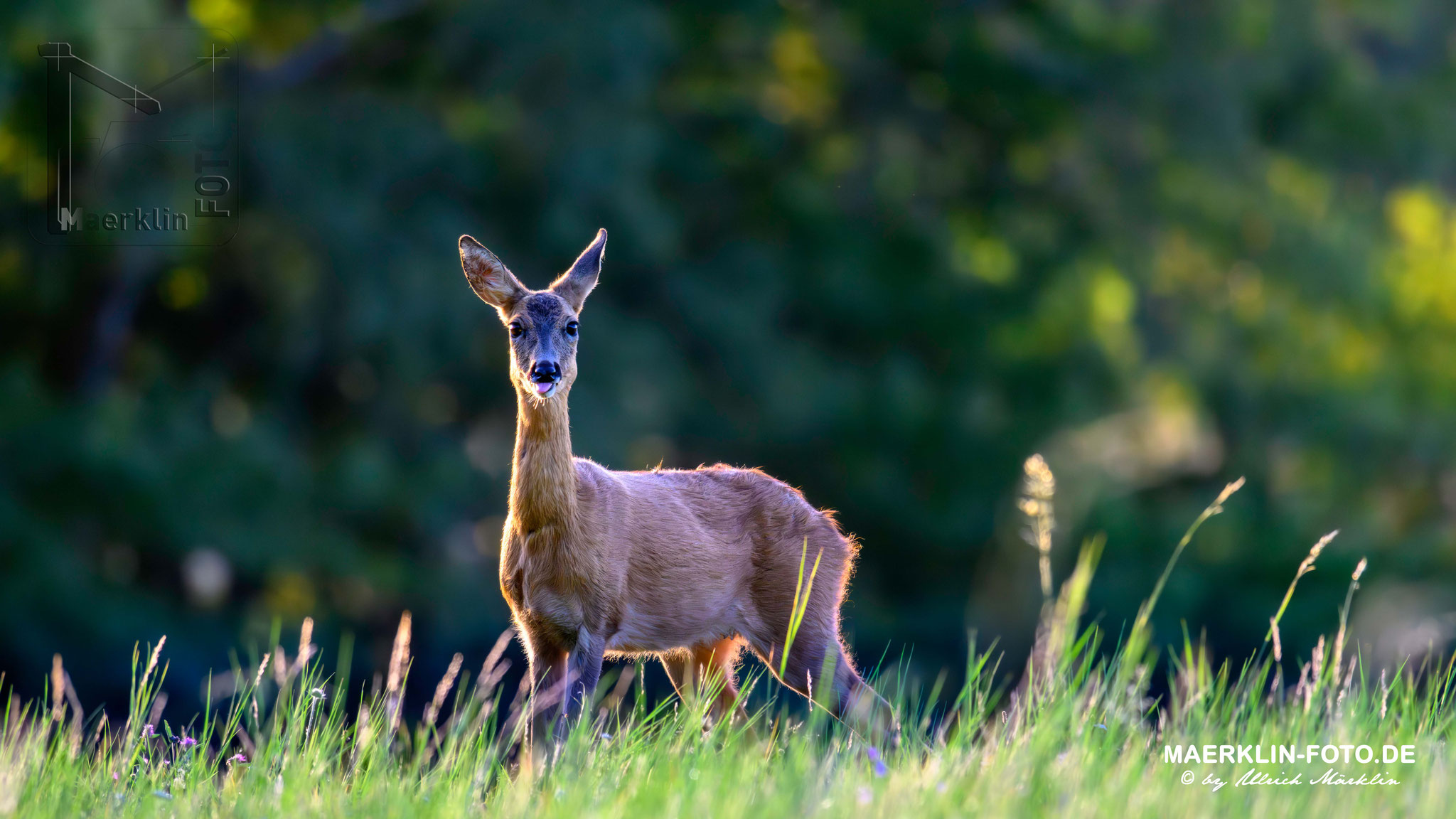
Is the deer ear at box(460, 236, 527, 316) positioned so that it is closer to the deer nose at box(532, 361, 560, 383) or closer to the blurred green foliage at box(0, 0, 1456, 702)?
the deer nose at box(532, 361, 560, 383)

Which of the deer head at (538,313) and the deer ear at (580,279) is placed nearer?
the deer head at (538,313)

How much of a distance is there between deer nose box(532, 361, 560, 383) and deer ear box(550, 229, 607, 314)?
417mm

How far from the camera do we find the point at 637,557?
493 cm

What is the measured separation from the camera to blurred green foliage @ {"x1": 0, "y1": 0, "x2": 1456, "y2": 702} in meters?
14.6

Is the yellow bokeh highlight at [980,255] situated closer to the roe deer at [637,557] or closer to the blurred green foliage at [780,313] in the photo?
the blurred green foliage at [780,313]

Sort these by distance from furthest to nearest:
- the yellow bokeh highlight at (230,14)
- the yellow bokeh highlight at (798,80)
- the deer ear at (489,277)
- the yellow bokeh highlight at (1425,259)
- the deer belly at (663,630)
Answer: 1. the yellow bokeh highlight at (1425,259)
2. the yellow bokeh highlight at (798,80)
3. the yellow bokeh highlight at (230,14)
4. the deer ear at (489,277)
5. the deer belly at (663,630)

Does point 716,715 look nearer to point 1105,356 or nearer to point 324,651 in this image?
point 324,651

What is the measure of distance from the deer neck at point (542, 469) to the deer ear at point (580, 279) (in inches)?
16.5

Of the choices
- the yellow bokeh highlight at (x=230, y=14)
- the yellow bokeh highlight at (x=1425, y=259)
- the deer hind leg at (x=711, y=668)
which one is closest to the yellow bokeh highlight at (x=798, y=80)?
the yellow bokeh highlight at (x=230, y=14)

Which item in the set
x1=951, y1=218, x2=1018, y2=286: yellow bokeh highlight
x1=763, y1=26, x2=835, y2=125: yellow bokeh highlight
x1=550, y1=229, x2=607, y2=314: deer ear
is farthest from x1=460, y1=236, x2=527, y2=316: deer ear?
x1=763, y1=26, x2=835, y2=125: yellow bokeh highlight

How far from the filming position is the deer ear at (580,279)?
5.14 meters

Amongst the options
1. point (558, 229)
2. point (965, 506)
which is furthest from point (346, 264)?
point (965, 506)

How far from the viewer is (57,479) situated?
1398cm

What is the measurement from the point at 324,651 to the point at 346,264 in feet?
11.8
